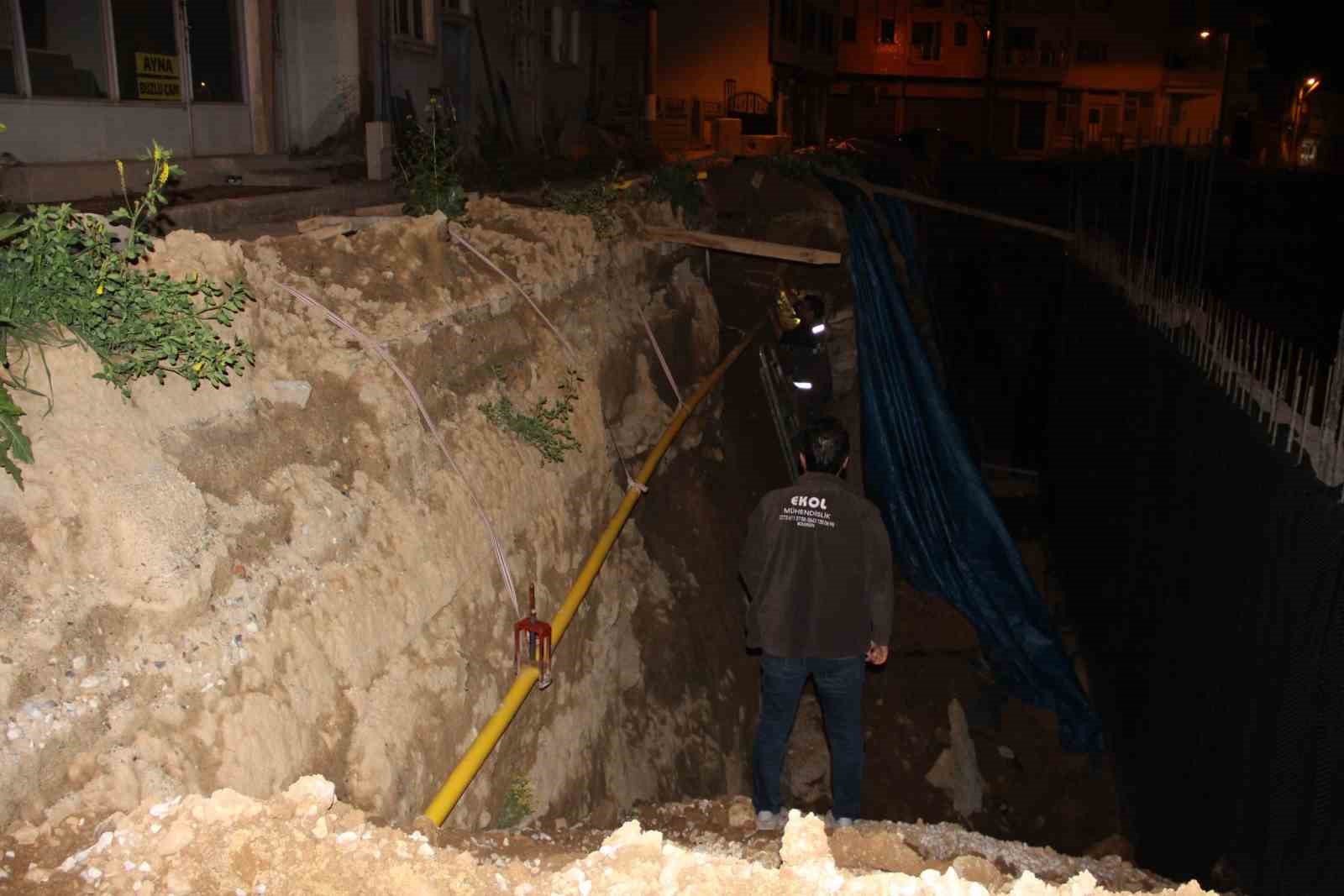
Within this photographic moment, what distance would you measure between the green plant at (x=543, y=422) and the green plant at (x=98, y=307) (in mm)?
1417

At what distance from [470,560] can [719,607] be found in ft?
10.5

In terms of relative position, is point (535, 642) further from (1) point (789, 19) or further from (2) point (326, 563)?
(1) point (789, 19)

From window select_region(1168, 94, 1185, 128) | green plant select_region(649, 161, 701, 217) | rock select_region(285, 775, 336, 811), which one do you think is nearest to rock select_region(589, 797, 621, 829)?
rock select_region(285, 775, 336, 811)

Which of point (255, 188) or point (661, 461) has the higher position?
point (255, 188)

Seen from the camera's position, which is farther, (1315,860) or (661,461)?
(661,461)

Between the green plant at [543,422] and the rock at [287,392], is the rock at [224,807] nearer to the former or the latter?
the rock at [287,392]

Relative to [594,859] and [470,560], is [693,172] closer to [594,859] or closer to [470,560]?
[470,560]

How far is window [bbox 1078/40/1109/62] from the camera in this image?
145ft

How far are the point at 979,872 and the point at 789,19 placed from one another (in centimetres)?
3195

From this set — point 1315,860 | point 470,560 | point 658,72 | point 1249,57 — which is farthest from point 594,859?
point 1249,57

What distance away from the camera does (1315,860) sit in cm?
348

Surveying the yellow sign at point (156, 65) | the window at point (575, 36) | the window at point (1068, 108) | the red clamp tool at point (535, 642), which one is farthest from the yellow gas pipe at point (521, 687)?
the window at point (1068, 108)

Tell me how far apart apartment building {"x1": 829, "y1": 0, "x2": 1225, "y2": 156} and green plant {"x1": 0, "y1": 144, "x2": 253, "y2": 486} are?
41.4 m

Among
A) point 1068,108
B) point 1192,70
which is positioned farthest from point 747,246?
point 1192,70
